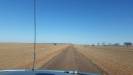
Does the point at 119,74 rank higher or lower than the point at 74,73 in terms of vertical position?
lower

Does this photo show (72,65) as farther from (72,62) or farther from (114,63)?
(114,63)

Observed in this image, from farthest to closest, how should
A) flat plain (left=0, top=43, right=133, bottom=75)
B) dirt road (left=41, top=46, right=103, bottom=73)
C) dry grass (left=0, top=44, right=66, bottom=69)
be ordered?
dry grass (left=0, top=44, right=66, bottom=69) → flat plain (left=0, top=43, right=133, bottom=75) → dirt road (left=41, top=46, right=103, bottom=73)

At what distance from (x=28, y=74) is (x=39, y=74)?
0.46 ft

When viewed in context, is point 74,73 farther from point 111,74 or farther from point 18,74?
point 111,74

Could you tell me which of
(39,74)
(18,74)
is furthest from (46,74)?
(18,74)

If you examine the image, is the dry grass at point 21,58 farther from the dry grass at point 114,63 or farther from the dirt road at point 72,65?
the dry grass at point 114,63

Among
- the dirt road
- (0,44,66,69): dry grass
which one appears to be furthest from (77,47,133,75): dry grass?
(0,44,66,69): dry grass

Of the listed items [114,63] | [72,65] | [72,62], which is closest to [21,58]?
[72,62]

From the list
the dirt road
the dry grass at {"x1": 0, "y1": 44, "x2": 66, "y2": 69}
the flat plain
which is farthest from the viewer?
the dry grass at {"x1": 0, "y1": 44, "x2": 66, "y2": 69}

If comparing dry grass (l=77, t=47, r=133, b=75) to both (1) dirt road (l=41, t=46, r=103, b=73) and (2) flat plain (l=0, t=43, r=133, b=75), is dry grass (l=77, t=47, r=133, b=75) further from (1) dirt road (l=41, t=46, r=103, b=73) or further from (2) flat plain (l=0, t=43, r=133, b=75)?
(1) dirt road (l=41, t=46, r=103, b=73)

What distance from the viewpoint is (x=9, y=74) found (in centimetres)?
316

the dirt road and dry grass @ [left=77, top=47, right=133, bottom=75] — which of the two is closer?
the dirt road

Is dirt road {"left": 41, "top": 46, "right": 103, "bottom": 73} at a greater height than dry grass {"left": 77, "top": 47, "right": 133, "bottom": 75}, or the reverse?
dirt road {"left": 41, "top": 46, "right": 103, "bottom": 73}

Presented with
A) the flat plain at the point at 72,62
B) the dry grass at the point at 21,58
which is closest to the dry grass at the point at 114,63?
the flat plain at the point at 72,62
